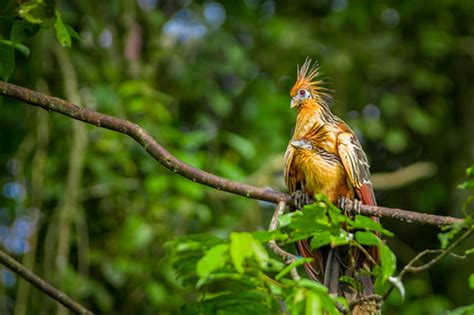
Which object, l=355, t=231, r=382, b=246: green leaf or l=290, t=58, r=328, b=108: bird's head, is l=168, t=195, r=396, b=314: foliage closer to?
l=355, t=231, r=382, b=246: green leaf

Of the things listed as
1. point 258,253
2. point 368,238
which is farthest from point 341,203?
point 258,253

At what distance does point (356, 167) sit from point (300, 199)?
1.15ft

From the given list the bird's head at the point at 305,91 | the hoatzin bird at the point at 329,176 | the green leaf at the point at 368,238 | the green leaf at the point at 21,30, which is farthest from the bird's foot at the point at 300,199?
the green leaf at the point at 21,30

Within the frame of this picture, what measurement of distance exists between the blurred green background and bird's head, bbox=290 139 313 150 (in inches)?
39.2

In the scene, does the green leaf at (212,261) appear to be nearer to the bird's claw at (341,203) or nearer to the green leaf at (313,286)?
the green leaf at (313,286)

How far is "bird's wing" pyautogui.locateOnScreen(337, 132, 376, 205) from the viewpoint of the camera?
335 centimetres

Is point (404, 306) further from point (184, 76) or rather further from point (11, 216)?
point (11, 216)

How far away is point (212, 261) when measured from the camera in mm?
1935

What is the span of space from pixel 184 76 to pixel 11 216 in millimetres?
1734

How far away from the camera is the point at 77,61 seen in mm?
5180

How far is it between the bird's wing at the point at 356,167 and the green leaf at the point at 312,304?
1484mm

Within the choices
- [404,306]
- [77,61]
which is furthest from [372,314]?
[404,306]

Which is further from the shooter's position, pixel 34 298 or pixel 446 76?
pixel 446 76

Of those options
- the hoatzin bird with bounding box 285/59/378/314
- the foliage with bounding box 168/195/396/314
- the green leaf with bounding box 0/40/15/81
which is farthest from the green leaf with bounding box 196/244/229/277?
the hoatzin bird with bounding box 285/59/378/314
